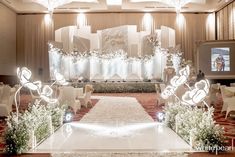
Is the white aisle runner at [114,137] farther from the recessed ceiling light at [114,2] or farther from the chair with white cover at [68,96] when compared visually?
the recessed ceiling light at [114,2]

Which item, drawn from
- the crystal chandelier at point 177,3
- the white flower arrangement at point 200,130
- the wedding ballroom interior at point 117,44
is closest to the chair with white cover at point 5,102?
the wedding ballroom interior at point 117,44

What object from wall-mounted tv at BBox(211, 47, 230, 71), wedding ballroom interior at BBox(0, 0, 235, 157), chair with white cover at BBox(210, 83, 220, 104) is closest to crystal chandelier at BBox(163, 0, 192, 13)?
wedding ballroom interior at BBox(0, 0, 235, 157)

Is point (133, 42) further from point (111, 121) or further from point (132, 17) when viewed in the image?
point (111, 121)

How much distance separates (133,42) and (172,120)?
44.3ft

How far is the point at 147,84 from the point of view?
18.4 m

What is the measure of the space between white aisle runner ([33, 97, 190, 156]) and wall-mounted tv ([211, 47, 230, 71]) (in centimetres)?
1105

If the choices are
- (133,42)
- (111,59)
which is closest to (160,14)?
(133,42)

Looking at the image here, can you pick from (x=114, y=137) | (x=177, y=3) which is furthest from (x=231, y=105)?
(x=177, y=3)

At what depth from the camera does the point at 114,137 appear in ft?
19.1

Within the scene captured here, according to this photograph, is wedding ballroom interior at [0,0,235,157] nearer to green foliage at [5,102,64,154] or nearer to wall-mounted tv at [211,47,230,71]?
wall-mounted tv at [211,47,230,71]

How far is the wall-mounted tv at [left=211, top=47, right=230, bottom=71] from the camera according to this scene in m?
18.0

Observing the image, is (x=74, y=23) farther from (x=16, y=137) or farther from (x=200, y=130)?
(x=200, y=130)

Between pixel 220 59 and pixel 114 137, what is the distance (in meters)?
13.6

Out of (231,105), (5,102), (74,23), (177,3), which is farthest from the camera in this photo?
(74,23)
